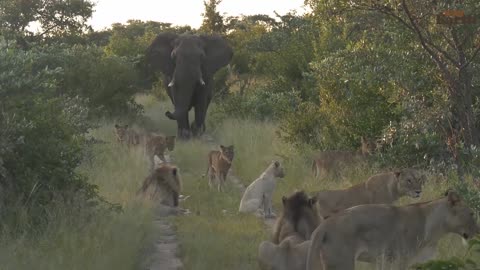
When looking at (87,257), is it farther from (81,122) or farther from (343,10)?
(81,122)

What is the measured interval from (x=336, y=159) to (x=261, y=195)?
2.34 metres

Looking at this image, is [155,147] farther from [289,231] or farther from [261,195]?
[289,231]

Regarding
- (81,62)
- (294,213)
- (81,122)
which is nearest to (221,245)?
(294,213)

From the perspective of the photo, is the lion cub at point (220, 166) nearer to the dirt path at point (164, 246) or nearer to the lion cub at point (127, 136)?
the dirt path at point (164, 246)

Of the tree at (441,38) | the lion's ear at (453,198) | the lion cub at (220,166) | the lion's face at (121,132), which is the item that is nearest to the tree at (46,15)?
the lion's face at (121,132)

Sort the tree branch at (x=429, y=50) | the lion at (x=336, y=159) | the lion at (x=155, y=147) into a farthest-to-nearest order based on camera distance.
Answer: the lion at (x=155, y=147), the lion at (x=336, y=159), the tree branch at (x=429, y=50)

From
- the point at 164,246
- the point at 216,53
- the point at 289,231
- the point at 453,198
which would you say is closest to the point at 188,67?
the point at 216,53

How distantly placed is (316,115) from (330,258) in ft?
32.1

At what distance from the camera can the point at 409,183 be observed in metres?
8.91

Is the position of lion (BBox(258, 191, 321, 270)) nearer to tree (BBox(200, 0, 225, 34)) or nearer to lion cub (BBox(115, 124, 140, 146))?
lion cub (BBox(115, 124, 140, 146))

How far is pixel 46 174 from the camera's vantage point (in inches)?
354

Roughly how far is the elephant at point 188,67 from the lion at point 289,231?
12.2m

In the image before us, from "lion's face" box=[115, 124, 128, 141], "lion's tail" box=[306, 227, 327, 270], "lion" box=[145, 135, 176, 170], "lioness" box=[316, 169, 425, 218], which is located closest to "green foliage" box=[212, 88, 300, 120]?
"lion" box=[145, 135, 176, 170]

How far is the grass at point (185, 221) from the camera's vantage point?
740 cm
